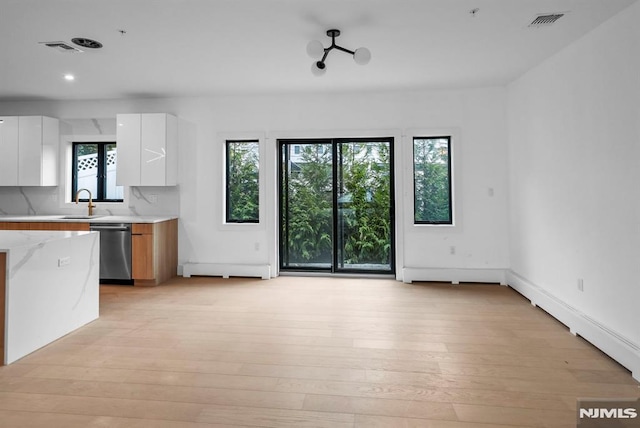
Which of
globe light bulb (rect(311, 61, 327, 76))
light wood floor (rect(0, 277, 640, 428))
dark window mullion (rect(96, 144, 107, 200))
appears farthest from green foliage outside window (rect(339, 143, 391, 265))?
dark window mullion (rect(96, 144, 107, 200))

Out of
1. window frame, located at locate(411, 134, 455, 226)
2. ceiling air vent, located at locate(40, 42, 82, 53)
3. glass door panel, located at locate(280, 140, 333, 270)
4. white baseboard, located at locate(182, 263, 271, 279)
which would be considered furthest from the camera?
glass door panel, located at locate(280, 140, 333, 270)

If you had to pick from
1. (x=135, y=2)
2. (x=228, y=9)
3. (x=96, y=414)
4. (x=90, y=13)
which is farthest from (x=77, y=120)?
(x=96, y=414)

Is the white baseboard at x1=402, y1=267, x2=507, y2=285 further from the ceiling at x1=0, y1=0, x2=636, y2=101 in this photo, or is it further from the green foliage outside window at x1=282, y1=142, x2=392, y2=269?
the ceiling at x1=0, y1=0, x2=636, y2=101

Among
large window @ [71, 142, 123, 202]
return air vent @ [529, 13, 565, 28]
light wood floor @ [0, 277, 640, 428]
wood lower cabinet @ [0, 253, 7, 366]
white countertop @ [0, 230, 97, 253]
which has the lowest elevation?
light wood floor @ [0, 277, 640, 428]

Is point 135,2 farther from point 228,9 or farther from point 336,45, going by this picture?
point 336,45

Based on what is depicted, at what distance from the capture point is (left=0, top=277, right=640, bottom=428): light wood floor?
2.03m

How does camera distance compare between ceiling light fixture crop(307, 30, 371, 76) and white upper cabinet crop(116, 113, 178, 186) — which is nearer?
ceiling light fixture crop(307, 30, 371, 76)

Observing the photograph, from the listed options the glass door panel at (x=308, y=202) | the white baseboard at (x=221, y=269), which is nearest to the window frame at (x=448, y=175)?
the glass door panel at (x=308, y=202)

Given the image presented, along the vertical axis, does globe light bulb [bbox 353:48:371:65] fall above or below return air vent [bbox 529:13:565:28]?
below

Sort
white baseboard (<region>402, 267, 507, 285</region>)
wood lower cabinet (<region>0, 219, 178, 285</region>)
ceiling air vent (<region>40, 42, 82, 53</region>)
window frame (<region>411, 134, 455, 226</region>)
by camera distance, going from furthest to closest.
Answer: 1. window frame (<region>411, 134, 455, 226</region>)
2. white baseboard (<region>402, 267, 507, 285</region>)
3. wood lower cabinet (<region>0, 219, 178, 285</region>)
4. ceiling air vent (<region>40, 42, 82, 53</region>)

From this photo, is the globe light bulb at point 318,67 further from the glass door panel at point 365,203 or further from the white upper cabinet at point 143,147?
the white upper cabinet at point 143,147

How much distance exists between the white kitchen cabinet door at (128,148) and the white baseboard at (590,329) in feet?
16.7

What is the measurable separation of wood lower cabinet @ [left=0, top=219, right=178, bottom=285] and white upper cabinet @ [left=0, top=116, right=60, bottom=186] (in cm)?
77

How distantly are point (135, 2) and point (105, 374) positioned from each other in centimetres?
260
